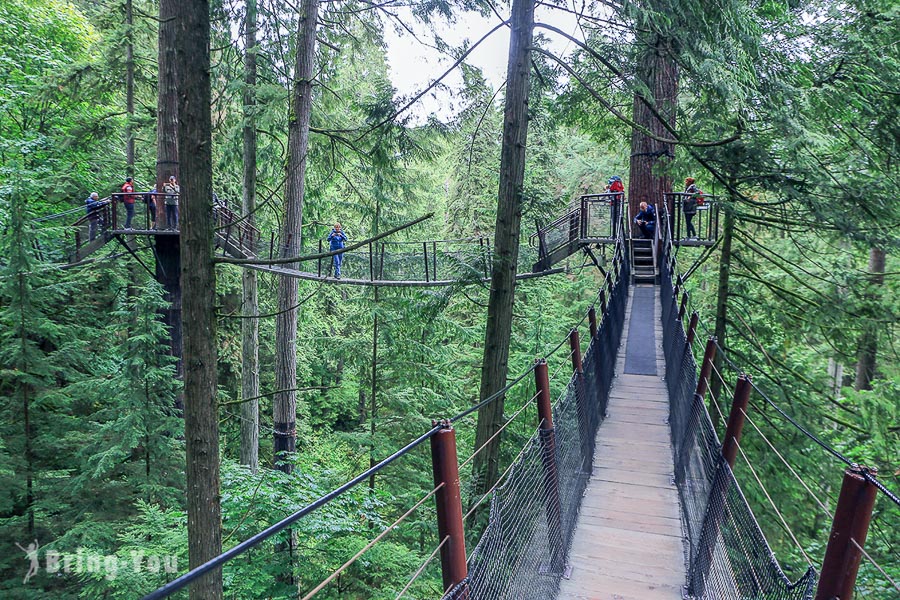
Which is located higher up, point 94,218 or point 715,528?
point 94,218

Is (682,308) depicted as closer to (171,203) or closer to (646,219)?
(646,219)

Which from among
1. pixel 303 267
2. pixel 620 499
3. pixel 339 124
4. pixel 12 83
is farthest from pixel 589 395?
pixel 12 83

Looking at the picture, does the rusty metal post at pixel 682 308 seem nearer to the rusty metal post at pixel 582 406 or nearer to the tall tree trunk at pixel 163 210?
the rusty metal post at pixel 582 406

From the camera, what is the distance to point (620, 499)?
→ 4.64 meters

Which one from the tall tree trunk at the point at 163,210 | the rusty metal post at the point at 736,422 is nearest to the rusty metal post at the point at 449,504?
the rusty metal post at the point at 736,422

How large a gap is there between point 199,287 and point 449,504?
2.26m

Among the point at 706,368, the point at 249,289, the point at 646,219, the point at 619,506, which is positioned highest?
the point at 646,219

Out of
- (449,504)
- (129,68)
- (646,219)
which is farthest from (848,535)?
(129,68)

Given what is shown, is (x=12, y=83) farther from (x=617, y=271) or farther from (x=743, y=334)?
(x=743, y=334)

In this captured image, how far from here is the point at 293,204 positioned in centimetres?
833

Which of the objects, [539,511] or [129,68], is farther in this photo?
[129,68]

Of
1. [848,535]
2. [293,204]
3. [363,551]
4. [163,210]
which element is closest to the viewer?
[363,551]

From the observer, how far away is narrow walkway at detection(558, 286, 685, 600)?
357 cm

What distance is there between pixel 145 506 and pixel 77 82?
9.10 meters
